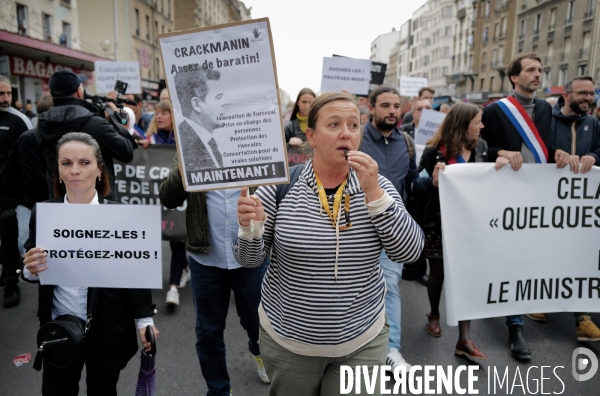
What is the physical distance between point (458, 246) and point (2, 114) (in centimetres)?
460

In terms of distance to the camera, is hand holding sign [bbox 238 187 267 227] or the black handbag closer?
hand holding sign [bbox 238 187 267 227]

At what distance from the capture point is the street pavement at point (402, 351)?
11.2ft

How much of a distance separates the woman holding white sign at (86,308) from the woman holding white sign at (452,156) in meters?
2.41

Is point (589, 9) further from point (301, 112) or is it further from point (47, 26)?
point (47, 26)

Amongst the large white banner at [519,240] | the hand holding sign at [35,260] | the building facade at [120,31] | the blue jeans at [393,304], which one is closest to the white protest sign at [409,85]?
the large white banner at [519,240]

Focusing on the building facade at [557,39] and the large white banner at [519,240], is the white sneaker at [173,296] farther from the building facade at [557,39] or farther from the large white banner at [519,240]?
the building facade at [557,39]

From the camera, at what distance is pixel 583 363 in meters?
3.77

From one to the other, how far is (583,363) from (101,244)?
12.3 feet

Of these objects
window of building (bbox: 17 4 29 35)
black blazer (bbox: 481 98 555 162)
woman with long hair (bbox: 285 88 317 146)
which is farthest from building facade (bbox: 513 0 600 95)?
window of building (bbox: 17 4 29 35)

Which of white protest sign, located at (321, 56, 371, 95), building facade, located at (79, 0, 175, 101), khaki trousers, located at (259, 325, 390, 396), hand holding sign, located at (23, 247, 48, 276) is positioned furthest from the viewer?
building facade, located at (79, 0, 175, 101)

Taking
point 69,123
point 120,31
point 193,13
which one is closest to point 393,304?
point 69,123

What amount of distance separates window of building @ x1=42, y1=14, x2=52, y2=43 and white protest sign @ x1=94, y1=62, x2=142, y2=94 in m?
14.7

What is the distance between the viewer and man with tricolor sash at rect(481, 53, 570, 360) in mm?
3945

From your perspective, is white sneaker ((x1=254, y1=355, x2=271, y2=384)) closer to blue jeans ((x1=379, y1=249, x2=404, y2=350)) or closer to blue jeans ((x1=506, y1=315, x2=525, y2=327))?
blue jeans ((x1=379, y1=249, x2=404, y2=350))
